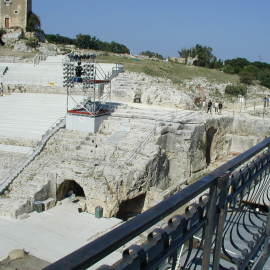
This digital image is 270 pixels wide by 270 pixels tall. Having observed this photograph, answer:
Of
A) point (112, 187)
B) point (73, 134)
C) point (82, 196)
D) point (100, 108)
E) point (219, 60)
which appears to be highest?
point (219, 60)

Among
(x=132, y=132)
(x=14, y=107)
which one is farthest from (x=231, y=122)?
(x=14, y=107)

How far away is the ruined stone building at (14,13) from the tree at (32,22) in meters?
0.56

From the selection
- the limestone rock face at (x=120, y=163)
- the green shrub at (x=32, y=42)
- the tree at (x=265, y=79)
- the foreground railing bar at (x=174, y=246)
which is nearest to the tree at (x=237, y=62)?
the tree at (x=265, y=79)

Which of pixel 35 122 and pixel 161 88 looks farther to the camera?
pixel 161 88

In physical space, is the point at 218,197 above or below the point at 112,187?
above

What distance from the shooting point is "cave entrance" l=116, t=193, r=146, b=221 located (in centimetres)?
1345

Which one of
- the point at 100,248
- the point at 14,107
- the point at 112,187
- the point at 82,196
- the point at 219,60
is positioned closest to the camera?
the point at 100,248

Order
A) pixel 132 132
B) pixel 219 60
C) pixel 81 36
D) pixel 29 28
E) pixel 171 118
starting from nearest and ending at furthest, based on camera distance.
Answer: pixel 132 132 < pixel 171 118 < pixel 29 28 < pixel 219 60 < pixel 81 36

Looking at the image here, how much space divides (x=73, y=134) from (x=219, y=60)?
132 feet

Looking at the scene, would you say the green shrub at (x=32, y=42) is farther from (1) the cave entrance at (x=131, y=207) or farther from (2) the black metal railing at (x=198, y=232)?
(2) the black metal railing at (x=198, y=232)

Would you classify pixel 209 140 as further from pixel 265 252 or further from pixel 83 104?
pixel 265 252

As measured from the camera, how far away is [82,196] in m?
13.6

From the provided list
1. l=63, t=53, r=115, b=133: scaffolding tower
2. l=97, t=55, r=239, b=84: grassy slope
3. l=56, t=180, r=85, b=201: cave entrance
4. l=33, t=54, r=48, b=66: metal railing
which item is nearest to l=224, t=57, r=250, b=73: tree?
l=97, t=55, r=239, b=84: grassy slope

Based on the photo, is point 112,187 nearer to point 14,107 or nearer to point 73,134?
point 73,134
